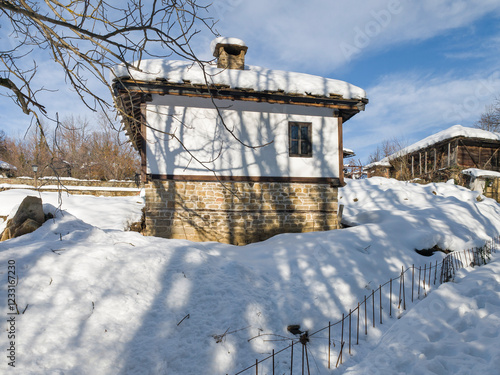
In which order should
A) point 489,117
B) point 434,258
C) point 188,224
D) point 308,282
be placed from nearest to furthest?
point 308,282, point 434,258, point 188,224, point 489,117

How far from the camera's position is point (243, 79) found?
7785 mm

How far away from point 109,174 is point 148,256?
25.3 meters

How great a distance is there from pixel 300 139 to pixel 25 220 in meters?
6.97

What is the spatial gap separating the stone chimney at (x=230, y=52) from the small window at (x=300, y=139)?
3.11m

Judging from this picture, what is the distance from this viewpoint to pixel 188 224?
7.89m

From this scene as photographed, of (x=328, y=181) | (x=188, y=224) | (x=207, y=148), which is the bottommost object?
(x=188, y=224)

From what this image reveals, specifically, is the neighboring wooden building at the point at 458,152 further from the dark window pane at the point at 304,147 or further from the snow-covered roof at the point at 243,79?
the dark window pane at the point at 304,147

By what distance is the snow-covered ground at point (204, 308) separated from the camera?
273 centimetres

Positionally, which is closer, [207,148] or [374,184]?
[207,148]

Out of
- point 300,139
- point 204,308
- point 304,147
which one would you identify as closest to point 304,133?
point 300,139

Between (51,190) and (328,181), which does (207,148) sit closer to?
(328,181)

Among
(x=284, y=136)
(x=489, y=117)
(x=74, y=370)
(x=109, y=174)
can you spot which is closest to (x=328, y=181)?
(x=284, y=136)

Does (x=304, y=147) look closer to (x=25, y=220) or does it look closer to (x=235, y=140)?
(x=235, y=140)

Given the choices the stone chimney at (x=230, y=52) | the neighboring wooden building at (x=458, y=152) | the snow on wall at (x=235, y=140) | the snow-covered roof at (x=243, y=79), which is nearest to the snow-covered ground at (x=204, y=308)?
the snow on wall at (x=235, y=140)
